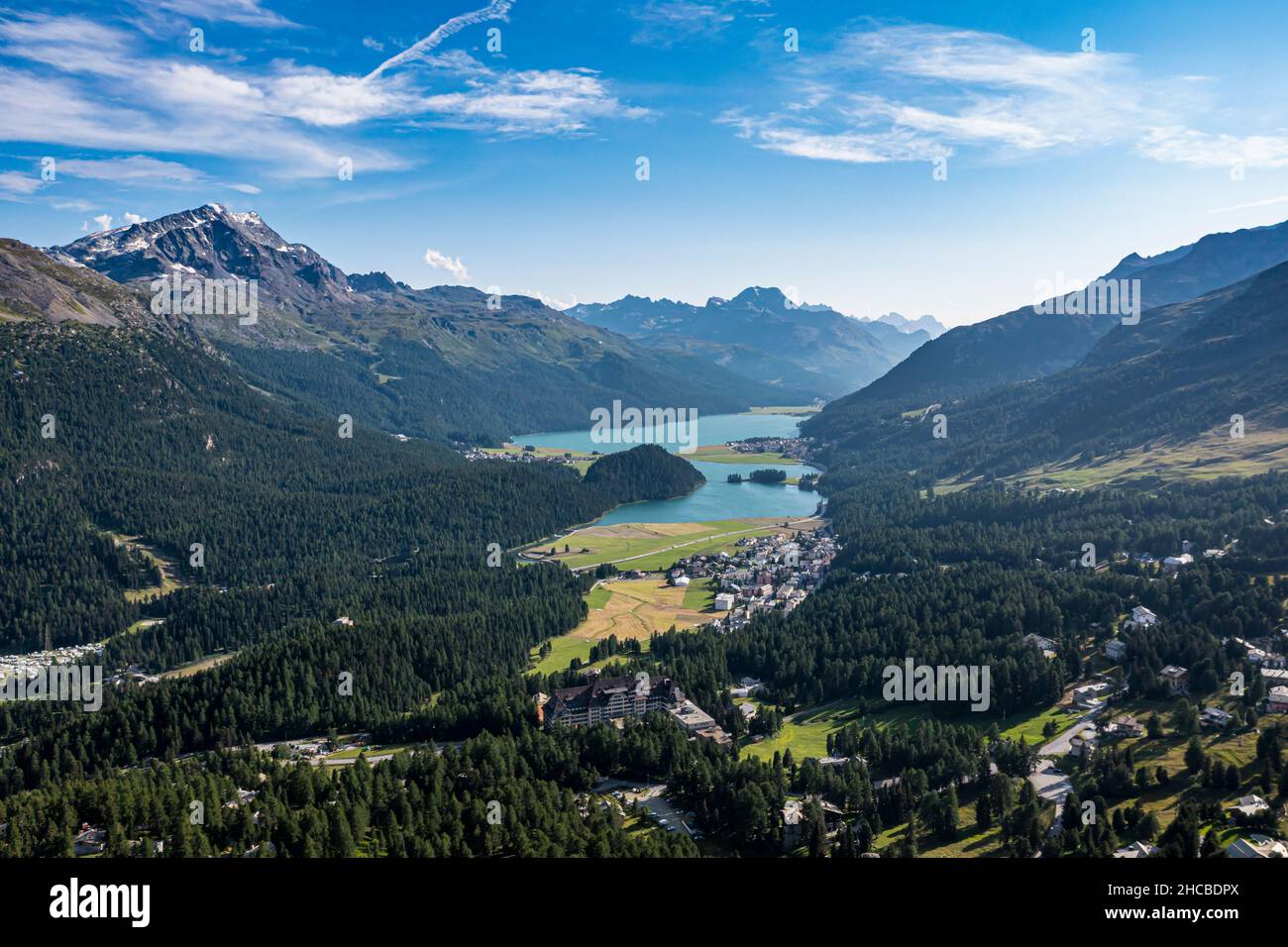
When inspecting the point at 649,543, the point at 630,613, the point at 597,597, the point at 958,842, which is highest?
the point at 649,543

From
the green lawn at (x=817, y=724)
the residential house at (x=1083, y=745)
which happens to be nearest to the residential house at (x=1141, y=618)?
the residential house at (x=1083, y=745)

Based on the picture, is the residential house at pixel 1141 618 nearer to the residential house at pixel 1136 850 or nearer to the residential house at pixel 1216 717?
the residential house at pixel 1216 717

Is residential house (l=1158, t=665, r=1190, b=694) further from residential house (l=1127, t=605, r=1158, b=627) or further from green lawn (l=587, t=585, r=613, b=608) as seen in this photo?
green lawn (l=587, t=585, r=613, b=608)

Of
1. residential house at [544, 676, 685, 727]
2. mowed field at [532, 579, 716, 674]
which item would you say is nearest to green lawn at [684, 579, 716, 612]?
mowed field at [532, 579, 716, 674]

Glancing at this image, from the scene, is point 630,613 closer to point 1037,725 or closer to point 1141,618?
point 1037,725

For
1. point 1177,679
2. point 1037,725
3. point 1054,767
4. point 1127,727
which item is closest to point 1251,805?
point 1054,767

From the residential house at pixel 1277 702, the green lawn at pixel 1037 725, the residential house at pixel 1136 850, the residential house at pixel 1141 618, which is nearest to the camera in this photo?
the residential house at pixel 1136 850

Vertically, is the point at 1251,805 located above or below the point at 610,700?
above
